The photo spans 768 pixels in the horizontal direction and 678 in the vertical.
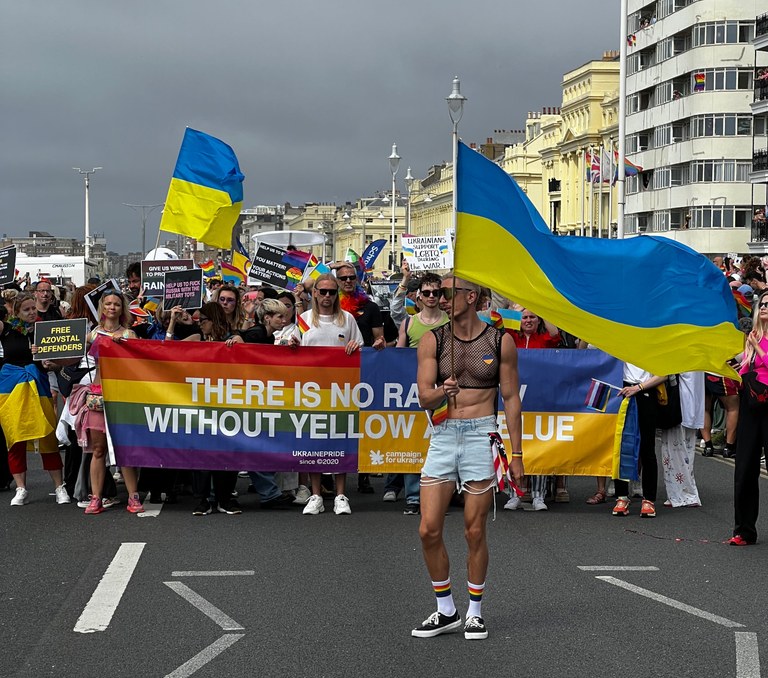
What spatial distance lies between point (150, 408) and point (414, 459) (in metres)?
2.33

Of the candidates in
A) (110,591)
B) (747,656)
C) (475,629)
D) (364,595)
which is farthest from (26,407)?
(747,656)

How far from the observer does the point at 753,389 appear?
10047 millimetres

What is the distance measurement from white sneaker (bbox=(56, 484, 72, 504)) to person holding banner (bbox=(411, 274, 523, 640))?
5.46 metres

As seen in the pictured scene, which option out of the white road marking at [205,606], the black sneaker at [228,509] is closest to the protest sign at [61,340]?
the black sneaker at [228,509]

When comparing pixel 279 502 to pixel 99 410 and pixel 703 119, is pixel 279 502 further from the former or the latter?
pixel 703 119

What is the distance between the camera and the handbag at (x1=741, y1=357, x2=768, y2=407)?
10.0 m

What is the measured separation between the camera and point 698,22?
67.8 meters

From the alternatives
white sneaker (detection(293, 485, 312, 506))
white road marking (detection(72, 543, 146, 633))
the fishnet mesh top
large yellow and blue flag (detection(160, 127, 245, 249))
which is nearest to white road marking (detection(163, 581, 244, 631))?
white road marking (detection(72, 543, 146, 633))

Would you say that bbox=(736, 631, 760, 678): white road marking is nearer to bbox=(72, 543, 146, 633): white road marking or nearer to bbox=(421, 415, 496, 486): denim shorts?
bbox=(421, 415, 496, 486): denim shorts

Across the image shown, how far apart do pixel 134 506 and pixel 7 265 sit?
8.36m

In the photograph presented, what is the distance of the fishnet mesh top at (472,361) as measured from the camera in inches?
296

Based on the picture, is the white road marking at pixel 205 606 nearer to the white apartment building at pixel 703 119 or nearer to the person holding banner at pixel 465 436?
the person holding banner at pixel 465 436

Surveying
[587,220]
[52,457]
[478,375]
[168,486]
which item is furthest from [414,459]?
[587,220]

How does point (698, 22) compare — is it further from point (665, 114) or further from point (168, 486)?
point (168, 486)
